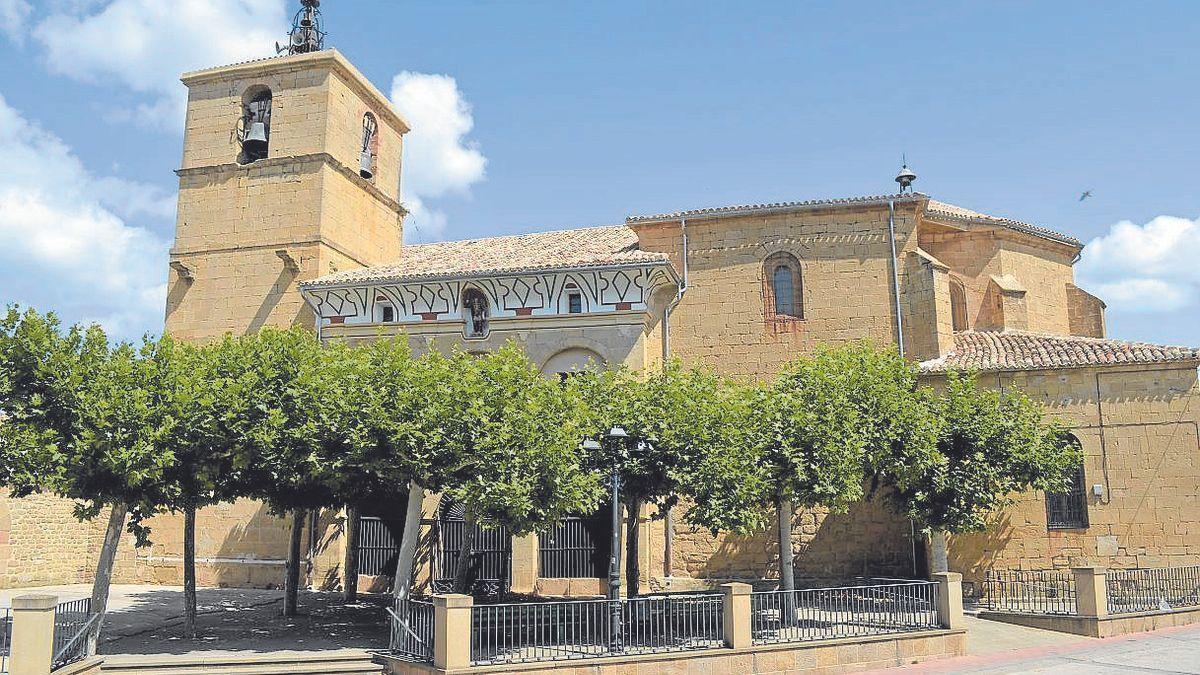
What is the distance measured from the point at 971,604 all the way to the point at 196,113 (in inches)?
905

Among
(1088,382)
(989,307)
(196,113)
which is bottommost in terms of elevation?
(1088,382)

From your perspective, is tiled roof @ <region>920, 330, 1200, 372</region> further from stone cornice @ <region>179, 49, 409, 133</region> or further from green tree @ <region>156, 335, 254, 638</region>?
stone cornice @ <region>179, 49, 409, 133</region>

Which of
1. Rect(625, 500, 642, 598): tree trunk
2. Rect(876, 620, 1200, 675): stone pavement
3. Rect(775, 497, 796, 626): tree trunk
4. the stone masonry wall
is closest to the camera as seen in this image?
Rect(876, 620, 1200, 675): stone pavement

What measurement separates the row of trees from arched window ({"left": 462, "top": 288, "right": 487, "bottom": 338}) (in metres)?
5.15

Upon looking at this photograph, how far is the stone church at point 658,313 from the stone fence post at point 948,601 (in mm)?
4490

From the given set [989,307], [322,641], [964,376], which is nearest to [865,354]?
[964,376]

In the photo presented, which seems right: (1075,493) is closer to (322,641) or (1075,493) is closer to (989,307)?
(989,307)

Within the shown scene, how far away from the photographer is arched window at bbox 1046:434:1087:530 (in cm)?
1864

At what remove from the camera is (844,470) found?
619 inches

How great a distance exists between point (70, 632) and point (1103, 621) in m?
16.6

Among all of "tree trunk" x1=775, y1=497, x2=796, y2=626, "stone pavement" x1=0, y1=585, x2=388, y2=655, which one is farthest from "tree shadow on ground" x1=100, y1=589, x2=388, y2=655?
"tree trunk" x1=775, y1=497, x2=796, y2=626

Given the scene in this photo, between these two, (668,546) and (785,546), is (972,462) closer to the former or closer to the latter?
(785,546)

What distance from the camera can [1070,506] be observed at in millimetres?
18766

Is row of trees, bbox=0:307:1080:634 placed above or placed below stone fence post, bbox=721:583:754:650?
above
